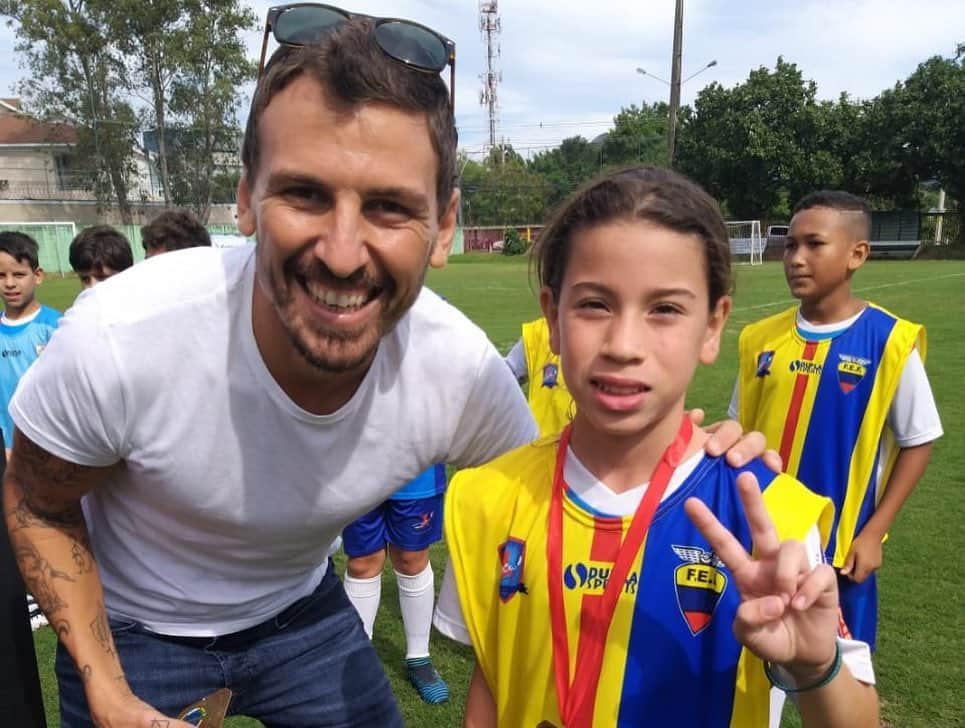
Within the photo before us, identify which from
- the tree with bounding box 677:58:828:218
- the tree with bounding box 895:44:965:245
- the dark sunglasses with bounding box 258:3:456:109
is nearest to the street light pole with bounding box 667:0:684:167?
the tree with bounding box 677:58:828:218

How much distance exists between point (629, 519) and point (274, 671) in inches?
52.3

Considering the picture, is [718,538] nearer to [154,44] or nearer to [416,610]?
[416,610]

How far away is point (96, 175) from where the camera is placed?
139ft

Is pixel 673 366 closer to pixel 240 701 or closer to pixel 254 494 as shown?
pixel 254 494

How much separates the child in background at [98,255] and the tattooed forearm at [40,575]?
3.54 meters

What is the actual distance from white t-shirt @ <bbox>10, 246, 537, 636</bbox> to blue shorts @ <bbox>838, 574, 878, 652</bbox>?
181 cm

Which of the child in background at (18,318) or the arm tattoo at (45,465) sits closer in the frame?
the arm tattoo at (45,465)

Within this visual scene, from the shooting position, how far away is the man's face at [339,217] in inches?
70.6

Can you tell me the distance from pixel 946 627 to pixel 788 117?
43459 millimetres

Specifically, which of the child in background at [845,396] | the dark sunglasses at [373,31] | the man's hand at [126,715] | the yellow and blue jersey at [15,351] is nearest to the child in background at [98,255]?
the yellow and blue jersey at [15,351]

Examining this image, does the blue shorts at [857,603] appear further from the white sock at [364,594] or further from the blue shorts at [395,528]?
the white sock at [364,594]

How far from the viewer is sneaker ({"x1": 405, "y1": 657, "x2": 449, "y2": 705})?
3.82 m

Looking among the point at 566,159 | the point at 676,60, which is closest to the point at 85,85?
the point at 676,60

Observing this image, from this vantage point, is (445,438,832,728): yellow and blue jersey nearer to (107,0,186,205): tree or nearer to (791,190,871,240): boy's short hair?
(791,190,871,240): boy's short hair
